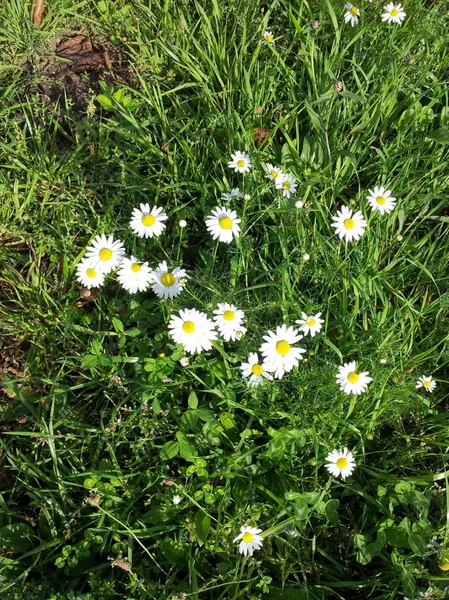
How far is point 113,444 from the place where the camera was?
6.43 ft

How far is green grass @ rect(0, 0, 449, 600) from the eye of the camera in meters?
1.82

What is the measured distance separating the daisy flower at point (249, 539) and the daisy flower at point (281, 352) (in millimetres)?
526

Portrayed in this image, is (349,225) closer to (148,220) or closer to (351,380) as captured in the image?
(351,380)

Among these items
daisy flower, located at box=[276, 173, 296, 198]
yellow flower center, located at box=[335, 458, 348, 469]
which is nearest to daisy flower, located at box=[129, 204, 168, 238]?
daisy flower, located at box=[276, 173, 296, 198]

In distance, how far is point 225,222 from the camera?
195 centimetres

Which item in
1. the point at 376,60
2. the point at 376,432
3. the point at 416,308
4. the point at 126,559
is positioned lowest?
the point at 126,559

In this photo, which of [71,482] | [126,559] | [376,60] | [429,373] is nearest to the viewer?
[126,559]

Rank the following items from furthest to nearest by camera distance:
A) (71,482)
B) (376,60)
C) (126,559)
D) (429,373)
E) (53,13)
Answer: (53,13) → (376,60) → (429,373) → (71,482) → (126,559)

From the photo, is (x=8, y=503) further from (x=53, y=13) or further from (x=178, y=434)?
(x=53, y=13)

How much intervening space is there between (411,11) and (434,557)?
2.44 meters

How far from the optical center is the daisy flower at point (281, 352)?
1.78m

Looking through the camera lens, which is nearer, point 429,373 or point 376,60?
point 429,373

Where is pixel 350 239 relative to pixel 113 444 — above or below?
above

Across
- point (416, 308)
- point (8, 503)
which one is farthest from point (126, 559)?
point (416, 308)
